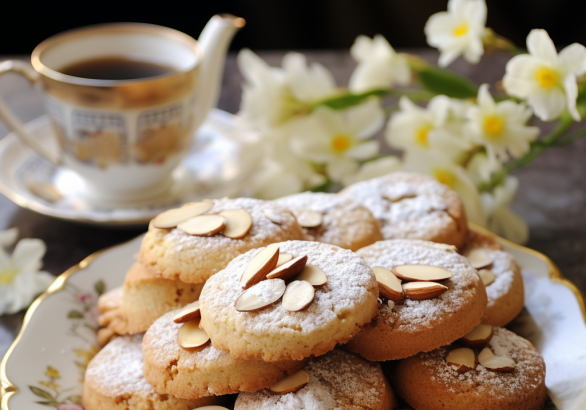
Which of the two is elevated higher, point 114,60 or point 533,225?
point 114,60

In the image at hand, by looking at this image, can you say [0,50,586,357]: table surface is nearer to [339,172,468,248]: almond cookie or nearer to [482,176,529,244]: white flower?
[482,176,529,244]: white flower

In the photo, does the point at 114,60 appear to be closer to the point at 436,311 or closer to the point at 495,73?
the point at 436,311

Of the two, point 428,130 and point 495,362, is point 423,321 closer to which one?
point 495,362

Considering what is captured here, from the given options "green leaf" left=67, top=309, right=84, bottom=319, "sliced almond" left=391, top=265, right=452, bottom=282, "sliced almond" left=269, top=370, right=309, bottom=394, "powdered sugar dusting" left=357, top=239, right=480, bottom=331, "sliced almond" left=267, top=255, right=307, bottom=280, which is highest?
"sliced almond" left=267, top=255, right=307, bottom=280

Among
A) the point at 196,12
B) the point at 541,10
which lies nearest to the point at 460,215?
the point at 196,12

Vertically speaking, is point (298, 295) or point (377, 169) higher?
point (298, 295)

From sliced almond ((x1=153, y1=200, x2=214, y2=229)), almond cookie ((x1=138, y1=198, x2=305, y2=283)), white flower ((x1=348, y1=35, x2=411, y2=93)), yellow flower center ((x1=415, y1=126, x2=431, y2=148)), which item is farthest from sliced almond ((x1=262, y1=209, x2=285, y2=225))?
white flower ((x1=348, y1=35, x2=411, y2=93))

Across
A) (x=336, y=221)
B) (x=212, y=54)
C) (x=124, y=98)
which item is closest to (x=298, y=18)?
(x=212, y=54)
